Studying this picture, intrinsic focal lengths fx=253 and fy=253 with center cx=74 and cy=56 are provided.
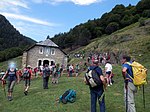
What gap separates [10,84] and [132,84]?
677 centimetres

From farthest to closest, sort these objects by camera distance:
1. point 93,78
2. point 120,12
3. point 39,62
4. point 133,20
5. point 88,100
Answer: point 120,12, point 133,20, point 39,62, point 88,100, point 93,78

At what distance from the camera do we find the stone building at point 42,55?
184 feet

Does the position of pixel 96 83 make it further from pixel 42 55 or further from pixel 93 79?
pixel 42 55

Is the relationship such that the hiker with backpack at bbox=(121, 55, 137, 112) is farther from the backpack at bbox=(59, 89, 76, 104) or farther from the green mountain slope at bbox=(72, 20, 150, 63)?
the green mountain slope at bbox=(72, 20, 150, 63)

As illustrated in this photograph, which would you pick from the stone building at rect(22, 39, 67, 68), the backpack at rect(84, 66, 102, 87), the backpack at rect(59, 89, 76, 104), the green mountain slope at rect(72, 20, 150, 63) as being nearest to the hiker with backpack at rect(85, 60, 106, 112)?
the backpack at rect(84, 66, 102, 87)

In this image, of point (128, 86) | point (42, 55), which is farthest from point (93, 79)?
point (42, 55)

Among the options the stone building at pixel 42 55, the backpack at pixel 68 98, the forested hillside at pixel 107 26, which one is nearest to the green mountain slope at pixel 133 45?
the stone building at pixel 42 55

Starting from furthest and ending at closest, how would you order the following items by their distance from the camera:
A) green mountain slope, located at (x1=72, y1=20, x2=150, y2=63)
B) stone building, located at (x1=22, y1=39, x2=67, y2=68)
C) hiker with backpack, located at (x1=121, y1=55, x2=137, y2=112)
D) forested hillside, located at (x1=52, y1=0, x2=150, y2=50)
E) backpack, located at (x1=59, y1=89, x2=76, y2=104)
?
forested hillside, located at (x1=52, y1=0, x2=150, y2=50) < stone building, located at (x1=22, y1=39, x2=67, y2=68) < green mountain slope, located at (x1=72, y1=20, x2=150, y2=63) < backpack, located at (x1=59, y1=89, x2=76, y2=104) < hiker with backpack, located at (x1=121, y1=55, x2=137, y2=112)

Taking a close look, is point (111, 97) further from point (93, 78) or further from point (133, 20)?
point (133, 20)

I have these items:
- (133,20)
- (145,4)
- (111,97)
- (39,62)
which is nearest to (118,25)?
(133,20)

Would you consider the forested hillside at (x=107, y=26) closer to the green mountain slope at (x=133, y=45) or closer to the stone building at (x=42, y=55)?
the green mountain slope at (x=133, y=45)

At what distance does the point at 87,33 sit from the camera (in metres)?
110

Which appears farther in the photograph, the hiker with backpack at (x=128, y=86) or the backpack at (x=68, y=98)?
the backpack at (x=68, y=98)

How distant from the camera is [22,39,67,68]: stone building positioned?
56156 millimetres
